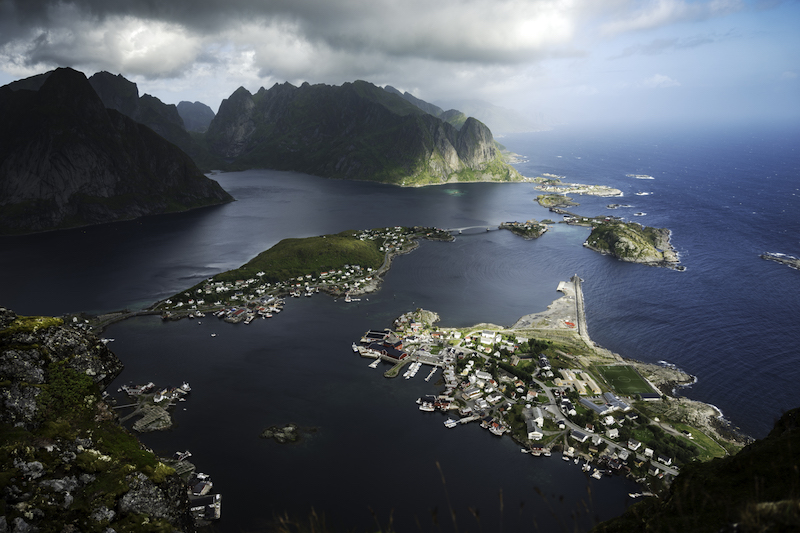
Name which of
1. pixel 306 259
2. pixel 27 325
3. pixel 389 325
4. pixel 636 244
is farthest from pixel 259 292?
pixel 636 244

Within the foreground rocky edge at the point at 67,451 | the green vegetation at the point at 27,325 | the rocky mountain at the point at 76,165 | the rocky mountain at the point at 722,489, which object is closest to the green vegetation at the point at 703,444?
the rocky mountain at the point at 722,489

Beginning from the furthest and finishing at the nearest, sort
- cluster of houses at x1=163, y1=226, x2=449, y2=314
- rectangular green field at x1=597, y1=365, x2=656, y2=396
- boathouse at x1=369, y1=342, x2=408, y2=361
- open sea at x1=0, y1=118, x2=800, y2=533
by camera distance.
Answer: cluster of houses at x1=163, y1=226, x2=449, y2=314 < boathouse at x1=369, y1=342, x2=408, y2=361 < rectangular green field at x1=597, y1=365, x2=656, y2=396 < open sea at x1=0, y1=118, x2=800, y2=533

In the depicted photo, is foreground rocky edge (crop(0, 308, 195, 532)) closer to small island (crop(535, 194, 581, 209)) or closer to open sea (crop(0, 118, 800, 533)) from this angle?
open sea (crop(0, 118, 800, 533))

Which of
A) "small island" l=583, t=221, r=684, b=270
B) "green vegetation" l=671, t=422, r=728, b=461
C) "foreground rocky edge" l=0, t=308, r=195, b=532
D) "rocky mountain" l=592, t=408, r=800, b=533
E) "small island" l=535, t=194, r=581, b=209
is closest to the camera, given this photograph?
"rocky mountain" l=592, t=408, r=800, b=533

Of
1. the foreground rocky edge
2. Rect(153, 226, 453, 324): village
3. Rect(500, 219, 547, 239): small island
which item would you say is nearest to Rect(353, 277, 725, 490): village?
Rect(153, 226, 453, 324): village

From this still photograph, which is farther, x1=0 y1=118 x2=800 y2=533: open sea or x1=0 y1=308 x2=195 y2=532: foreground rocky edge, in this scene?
x1=0 y1=118 x2=800 y2=533: open sea

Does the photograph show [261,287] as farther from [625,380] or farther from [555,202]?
[555,202]
